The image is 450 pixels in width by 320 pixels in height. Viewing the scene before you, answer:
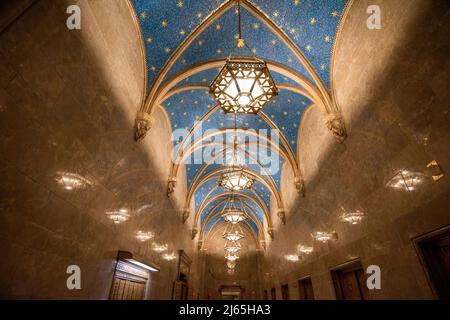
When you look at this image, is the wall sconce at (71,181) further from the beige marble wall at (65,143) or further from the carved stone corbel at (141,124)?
the carved stone corbel at (141,124)

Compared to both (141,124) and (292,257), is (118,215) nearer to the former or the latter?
(141,124)

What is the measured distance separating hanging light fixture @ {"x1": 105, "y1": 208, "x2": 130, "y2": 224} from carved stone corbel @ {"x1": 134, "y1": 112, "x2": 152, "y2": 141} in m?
1.59

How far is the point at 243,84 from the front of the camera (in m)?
4.14

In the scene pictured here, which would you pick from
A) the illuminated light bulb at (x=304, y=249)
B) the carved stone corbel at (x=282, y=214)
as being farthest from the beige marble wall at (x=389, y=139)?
the carved stone corbel at (x=282, y=214)

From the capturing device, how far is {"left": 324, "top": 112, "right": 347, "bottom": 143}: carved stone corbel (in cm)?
493

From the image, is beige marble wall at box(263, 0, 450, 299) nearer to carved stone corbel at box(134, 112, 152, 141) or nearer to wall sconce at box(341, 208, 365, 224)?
wall sconce at box(341, 208, 365, 224)

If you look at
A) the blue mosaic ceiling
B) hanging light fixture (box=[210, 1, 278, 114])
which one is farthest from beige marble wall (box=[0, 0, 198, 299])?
hanging light fixture (box=[210, 1, 278, 114])

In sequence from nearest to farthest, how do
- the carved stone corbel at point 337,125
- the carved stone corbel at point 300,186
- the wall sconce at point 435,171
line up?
the wall sconce at point 435,171, the carved stone corbel at point 337,125, the carved stone corbel at point 300,186

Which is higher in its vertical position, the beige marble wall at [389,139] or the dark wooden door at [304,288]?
the beige marble wall at [389,139]

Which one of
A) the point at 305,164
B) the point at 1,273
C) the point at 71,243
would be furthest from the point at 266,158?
the point at 1,273

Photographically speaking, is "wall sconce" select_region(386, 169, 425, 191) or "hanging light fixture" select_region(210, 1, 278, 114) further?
"hanging light fixture" select_region(210, 1, 278, 114)

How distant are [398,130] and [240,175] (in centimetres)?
487

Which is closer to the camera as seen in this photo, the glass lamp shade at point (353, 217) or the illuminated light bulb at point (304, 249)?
the glass lamp shade at point (353, 217)

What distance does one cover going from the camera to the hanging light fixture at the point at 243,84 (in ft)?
12.9
